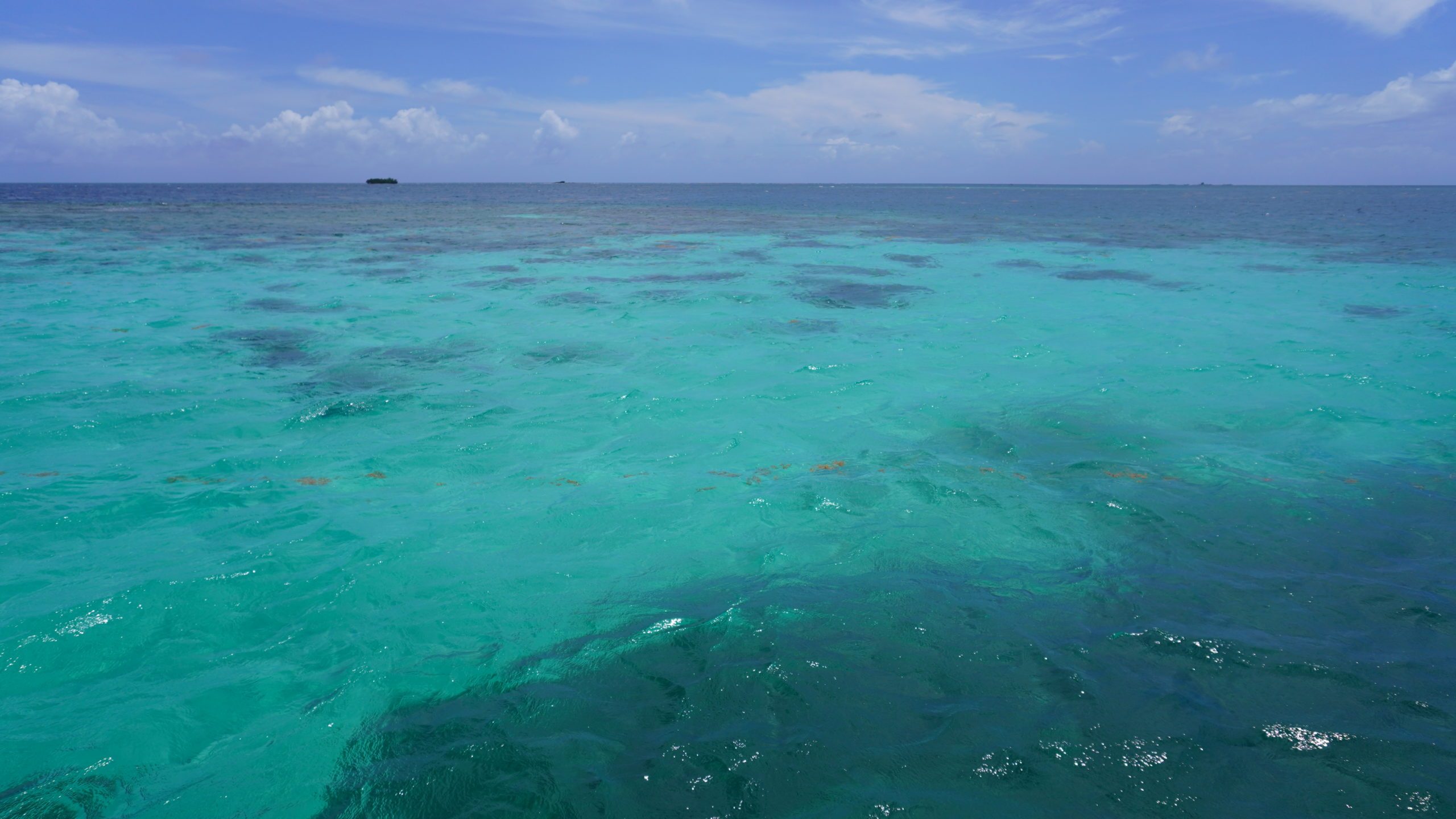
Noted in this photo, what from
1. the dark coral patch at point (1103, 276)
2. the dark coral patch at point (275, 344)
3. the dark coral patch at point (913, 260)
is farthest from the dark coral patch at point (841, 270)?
the dark coral patch at point (275, 344)

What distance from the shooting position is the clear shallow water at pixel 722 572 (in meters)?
4.27

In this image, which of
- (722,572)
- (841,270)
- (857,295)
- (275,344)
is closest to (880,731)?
(722,572)

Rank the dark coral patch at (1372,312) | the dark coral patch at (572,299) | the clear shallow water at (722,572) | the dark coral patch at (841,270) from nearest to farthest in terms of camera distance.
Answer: the clear shallow water at (722,572) < the dark coral patch at (1372,312) < the dark coral patch at (572,299) < the dark coral patch at (841,270)

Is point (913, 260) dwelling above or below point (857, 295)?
above

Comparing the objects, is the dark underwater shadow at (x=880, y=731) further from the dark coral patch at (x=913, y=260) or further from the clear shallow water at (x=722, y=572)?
the dark coral patch at (x=913, y=260)

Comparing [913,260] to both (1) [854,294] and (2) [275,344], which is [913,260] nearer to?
(1) [854,294]

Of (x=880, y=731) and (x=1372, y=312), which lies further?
(x=1372, y=312)

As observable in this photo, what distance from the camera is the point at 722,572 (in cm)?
668

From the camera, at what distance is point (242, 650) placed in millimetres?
5508

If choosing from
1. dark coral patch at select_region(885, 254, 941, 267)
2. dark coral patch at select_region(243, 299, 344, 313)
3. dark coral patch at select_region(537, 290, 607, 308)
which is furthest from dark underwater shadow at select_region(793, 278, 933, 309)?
dark coral patch at select_region(243, 299, 344, 313)

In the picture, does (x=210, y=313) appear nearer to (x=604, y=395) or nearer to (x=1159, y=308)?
(x=604, y=395)

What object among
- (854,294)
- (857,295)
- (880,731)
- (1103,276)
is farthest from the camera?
(1103,276)

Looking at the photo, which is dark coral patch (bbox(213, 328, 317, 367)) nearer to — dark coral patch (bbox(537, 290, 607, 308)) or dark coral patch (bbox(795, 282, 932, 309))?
dark coral patch (bbox(537, 290, 607, 308))

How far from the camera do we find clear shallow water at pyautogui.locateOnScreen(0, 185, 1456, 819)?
4266 mm
